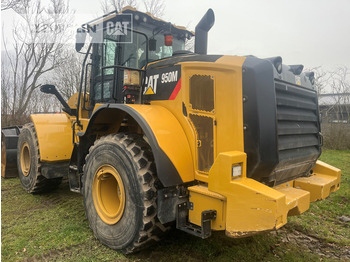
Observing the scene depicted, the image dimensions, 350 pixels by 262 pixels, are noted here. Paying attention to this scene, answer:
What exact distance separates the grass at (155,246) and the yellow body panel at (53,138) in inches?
32.8

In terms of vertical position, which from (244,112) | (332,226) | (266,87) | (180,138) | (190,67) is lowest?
(332,226)

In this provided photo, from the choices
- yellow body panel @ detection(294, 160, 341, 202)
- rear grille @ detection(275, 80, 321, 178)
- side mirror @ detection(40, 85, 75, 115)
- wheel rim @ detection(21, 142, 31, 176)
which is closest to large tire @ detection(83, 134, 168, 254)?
rear grille @ detection(275, 80, 321, 178)

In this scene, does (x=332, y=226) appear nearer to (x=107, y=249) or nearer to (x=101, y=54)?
(x=107, y=249)

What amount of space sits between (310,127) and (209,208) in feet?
5.81

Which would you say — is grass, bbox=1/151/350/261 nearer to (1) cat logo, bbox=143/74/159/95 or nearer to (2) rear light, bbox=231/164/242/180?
(2) rear light, bbox=231/164/242/180

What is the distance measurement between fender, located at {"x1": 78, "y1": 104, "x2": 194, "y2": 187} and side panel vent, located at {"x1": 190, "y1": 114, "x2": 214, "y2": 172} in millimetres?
118

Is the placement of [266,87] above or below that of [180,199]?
above

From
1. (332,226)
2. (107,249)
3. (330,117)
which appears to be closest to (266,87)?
(107,249)

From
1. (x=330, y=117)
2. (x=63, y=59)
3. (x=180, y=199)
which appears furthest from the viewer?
(x=63, y=59)

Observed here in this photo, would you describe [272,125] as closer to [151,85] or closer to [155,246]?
[151,85]

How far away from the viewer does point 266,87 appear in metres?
2.75

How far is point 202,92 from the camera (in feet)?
9.82

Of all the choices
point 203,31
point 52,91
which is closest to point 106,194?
point 203,31

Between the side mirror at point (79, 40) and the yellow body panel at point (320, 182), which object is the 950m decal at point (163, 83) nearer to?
the side mirror at point (79, 40)
